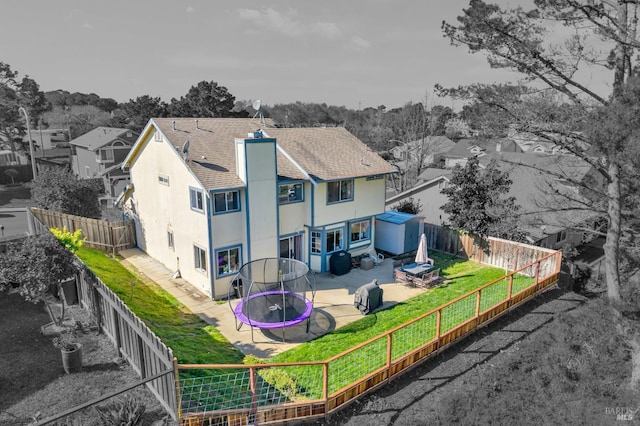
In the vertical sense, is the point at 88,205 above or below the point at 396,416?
above

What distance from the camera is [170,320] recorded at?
1507 centimetres

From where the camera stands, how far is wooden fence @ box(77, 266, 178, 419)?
343 inches

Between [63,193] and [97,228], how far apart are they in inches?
126

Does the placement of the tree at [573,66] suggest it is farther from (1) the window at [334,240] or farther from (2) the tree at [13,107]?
(2) the tree at [13,107]

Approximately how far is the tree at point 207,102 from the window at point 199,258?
135 feet

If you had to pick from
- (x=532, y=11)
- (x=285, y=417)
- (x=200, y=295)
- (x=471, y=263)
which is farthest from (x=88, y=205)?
(x=532, y=11)

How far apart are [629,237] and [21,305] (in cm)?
2310

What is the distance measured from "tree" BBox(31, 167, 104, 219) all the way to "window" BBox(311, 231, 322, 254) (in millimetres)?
14174

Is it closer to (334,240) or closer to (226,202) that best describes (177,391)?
(226,202)

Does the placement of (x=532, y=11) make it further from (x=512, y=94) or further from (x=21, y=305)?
(x=21, y=305)

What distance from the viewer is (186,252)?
18.8 meters

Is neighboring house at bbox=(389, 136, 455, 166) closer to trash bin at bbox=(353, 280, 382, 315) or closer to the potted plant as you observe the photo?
trash bin at bbox=(353, 280, 382, 315)

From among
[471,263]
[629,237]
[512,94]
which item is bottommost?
[471,263]

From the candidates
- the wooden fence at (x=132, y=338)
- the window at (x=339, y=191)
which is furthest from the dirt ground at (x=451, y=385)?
the window at (x=339, y=191)
